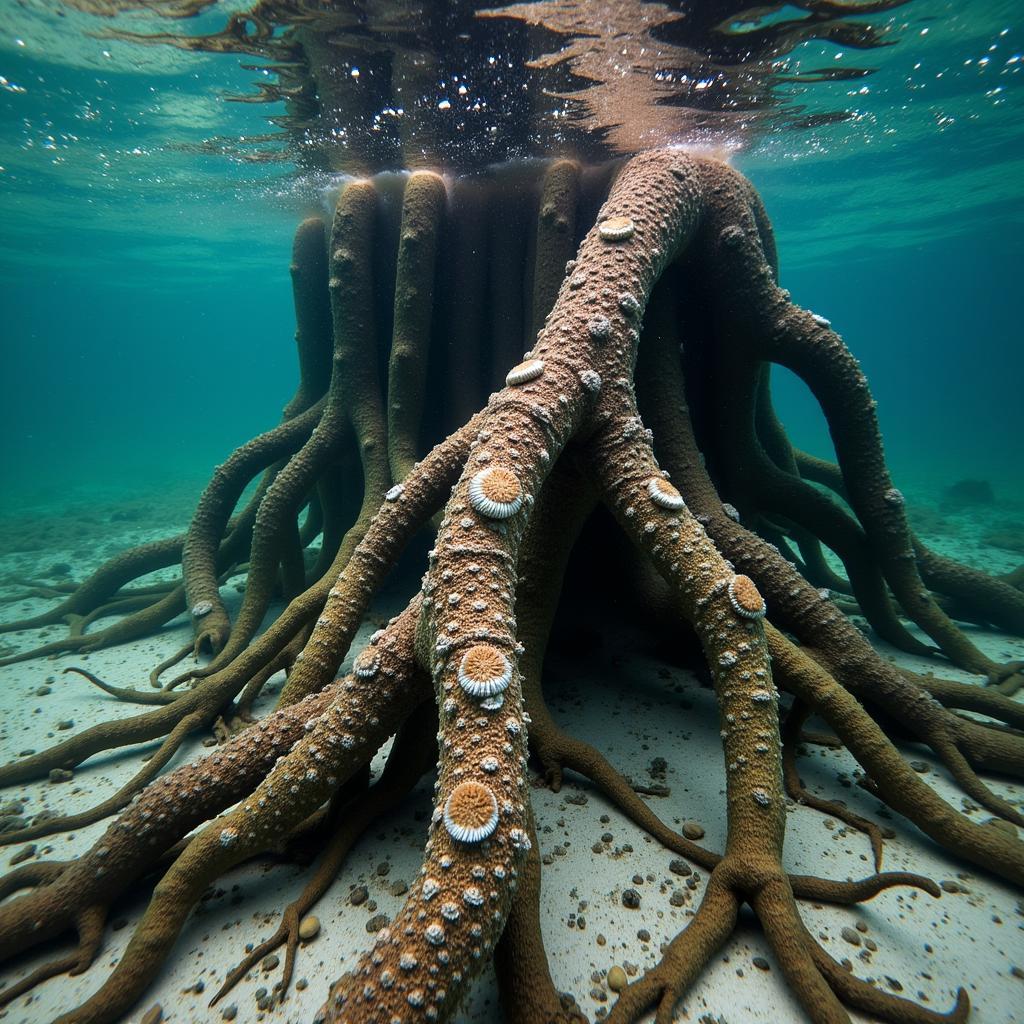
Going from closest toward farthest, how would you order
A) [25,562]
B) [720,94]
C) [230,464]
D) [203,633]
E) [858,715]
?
1. [858,715]
2. [203,633]
3. [230,464]
4. [720,94]
5. [25,562]

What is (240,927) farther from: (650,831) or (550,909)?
(650,831)

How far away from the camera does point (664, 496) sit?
237 cm

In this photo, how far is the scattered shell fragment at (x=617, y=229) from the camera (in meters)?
2.99

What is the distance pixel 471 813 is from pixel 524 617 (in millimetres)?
1687

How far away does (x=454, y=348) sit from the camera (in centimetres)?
548

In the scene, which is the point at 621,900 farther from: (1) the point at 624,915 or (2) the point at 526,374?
(2) the point at 526,374

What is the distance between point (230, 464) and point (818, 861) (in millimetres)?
6317

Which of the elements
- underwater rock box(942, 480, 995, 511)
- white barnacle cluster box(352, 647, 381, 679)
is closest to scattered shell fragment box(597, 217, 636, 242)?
white barnacle cluster box(352, 647, 381, 679)

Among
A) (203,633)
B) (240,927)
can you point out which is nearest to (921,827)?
(240,927)

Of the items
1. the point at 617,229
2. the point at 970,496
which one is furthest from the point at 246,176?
the point at 970,496

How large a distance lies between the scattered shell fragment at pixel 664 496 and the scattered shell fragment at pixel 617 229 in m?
1.59

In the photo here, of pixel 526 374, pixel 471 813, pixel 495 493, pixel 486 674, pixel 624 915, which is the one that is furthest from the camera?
pixel 526 374

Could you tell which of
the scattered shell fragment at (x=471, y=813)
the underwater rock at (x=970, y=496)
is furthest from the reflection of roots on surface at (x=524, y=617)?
the underwater rock at (x=970, y=496)

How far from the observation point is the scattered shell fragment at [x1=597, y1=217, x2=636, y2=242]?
9.80 feet
